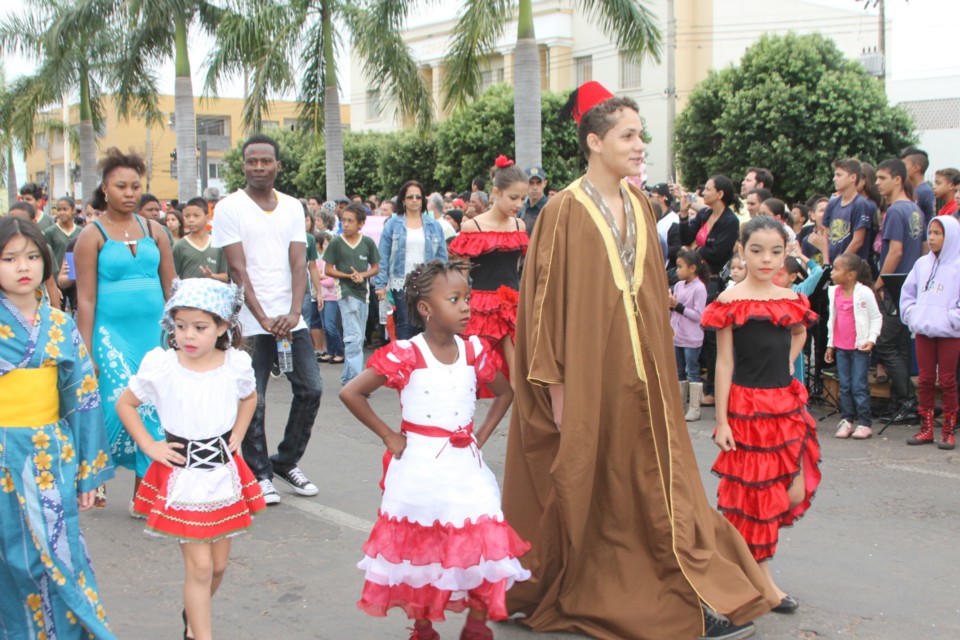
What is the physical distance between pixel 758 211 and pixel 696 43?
33538 millimetres

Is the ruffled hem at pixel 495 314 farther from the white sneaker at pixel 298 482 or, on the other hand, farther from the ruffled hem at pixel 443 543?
the ruffled hem at pixel 443 543

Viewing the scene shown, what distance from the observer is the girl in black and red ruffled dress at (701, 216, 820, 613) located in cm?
455

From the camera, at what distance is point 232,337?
14.1ft

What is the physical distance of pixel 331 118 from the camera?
21.0 meters

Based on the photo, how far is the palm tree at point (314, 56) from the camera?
19.8 metres

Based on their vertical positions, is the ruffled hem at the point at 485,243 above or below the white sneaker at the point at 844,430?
above

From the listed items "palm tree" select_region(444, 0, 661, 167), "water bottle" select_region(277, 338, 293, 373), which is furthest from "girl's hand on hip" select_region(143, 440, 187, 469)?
"palm tree" select_region(444, 0, 661, 167)

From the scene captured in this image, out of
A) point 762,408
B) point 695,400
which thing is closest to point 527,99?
point 695,400

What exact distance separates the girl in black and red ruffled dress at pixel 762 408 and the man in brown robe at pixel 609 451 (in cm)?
22

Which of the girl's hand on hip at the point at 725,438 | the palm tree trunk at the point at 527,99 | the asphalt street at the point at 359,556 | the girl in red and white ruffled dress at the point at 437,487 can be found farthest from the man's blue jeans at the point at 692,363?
the palm tree trunk at the point at 527,99

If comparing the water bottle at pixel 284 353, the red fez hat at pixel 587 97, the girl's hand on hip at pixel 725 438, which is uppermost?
the red fez hat at pixel 587 97

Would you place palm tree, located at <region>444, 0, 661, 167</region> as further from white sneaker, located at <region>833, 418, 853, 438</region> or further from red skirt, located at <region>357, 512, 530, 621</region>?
red skirt, located at <region>357, 512, 530, 621</region>

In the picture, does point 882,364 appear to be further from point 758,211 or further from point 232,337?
point 232,337

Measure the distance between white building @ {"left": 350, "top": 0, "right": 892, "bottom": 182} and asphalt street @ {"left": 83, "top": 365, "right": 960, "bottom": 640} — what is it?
110 feet
